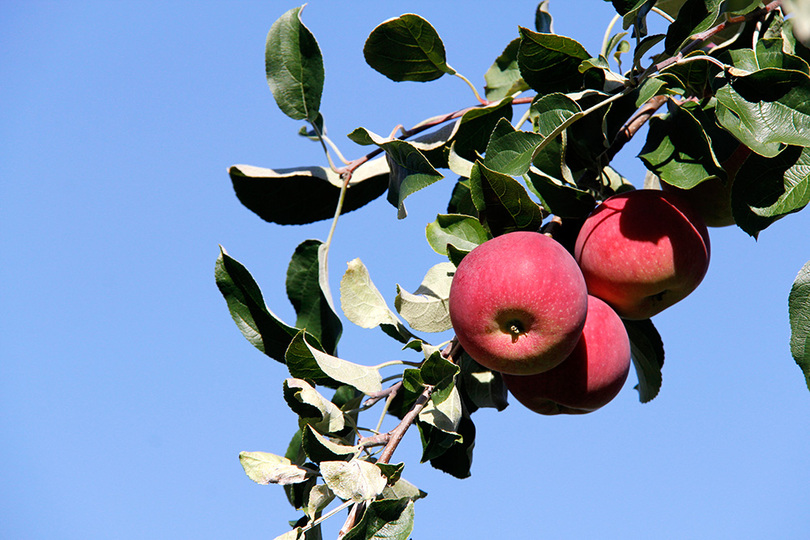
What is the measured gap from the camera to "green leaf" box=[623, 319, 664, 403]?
5.88ft

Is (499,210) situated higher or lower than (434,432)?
higher

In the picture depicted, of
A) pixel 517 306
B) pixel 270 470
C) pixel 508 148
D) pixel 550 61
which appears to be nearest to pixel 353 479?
pixel 270 470

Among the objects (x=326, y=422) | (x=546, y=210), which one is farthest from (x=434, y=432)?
(x=546, y=210)

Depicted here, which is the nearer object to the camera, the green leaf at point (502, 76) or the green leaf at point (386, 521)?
the green leaf at point (386, 521)

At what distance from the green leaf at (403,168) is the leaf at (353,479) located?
516 millimetres

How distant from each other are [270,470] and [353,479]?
0.22 metres

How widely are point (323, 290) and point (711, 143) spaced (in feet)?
3.04

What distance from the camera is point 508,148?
4.62ft

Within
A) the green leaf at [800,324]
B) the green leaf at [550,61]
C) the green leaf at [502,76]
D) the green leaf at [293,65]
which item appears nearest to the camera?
the green leaf at [800,324]

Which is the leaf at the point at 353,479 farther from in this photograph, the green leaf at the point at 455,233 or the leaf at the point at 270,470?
the green leaf at the point at 455,233

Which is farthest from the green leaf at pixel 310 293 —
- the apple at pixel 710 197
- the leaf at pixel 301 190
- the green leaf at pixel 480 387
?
the apple at pixel 710 197

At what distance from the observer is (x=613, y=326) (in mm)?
1566

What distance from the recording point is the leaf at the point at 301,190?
6.01ft

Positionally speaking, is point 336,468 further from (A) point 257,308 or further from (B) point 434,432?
(A) point 257,308
